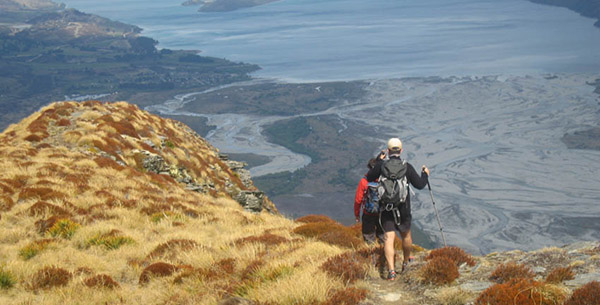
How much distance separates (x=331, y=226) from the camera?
536 inches

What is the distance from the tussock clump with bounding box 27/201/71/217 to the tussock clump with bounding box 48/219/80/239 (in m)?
1.22

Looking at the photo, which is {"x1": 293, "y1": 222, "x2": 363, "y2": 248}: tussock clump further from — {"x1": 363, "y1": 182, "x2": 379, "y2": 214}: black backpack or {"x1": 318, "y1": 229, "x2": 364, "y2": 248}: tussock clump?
{"x1": 363, "y1": 182, "x2": 379, "y2": 214}: black backpack

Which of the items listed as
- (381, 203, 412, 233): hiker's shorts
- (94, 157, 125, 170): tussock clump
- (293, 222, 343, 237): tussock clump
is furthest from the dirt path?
(94, 157, 125, 170): tussock clump

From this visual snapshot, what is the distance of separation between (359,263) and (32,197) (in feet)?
38.5

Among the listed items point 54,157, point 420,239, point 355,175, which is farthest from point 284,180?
point 54,157

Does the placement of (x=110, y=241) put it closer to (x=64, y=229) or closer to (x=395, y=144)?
(x=64, y=229)

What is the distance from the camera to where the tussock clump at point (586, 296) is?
6132 millimetres

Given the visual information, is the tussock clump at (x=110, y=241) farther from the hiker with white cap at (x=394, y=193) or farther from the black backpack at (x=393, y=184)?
the black backpack at (x=393, y=184)

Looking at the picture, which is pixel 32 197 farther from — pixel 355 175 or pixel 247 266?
pixel 355 175

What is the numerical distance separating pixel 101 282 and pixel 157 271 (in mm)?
1052

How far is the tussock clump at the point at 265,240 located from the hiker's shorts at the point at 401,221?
9.98 feet

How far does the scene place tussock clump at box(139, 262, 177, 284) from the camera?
9531 millimetres

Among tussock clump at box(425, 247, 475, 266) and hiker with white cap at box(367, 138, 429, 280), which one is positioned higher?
hiker with white cap at box(367, 138, 429, 280)

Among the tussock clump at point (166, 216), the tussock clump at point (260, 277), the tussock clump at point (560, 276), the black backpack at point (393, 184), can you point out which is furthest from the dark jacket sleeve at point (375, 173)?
the tussock clump at point (166, 216)
